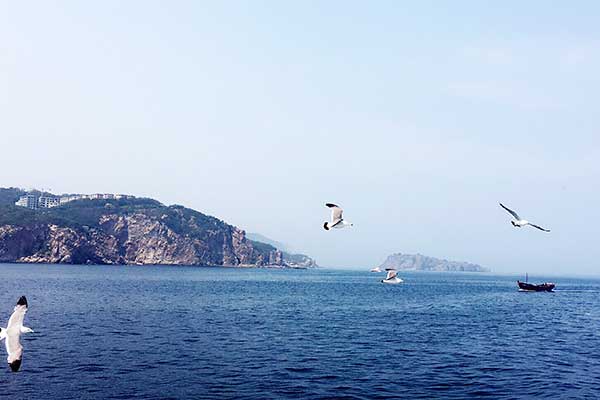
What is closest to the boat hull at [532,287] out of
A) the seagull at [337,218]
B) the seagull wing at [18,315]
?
the seagull at [337,218]

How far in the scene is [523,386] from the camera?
3741 centimetres

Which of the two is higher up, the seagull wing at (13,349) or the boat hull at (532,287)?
the boat hull at (532,287)

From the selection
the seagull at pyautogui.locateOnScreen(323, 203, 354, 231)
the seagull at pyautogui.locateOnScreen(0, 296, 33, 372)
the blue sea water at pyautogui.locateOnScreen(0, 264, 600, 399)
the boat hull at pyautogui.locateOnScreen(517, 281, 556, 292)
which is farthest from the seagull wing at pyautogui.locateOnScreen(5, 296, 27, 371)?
the boat hull at pyautogui.locateOnScreen(517, 281, 556, 292)

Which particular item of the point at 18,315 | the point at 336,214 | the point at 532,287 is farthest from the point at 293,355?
the point at 532,287

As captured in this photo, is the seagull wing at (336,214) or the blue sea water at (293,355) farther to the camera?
the blue sea water at (293,355)

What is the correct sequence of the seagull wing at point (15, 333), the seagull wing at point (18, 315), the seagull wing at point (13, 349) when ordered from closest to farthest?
the seagull wing at point (13, 349) → the seagull wing at point (15, 333) → the seagull wing at point (18, 315)

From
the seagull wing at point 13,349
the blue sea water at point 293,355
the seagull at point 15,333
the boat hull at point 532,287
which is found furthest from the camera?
the boat hull at point 532,287

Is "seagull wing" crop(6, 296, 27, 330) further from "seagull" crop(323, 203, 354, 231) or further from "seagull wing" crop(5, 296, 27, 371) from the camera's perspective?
"seagull" crop(323, 203, 354, 231)

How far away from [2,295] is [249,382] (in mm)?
72155

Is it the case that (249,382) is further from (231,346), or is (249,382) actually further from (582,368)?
(582,368)

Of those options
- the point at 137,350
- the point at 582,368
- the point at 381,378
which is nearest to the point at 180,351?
the point at 137,350

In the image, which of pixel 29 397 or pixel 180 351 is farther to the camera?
pixel 180 351

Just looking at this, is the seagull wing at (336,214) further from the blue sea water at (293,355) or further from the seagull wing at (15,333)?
the seagull wing at (15,333)

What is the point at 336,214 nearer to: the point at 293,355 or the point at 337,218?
the point at 337,218
